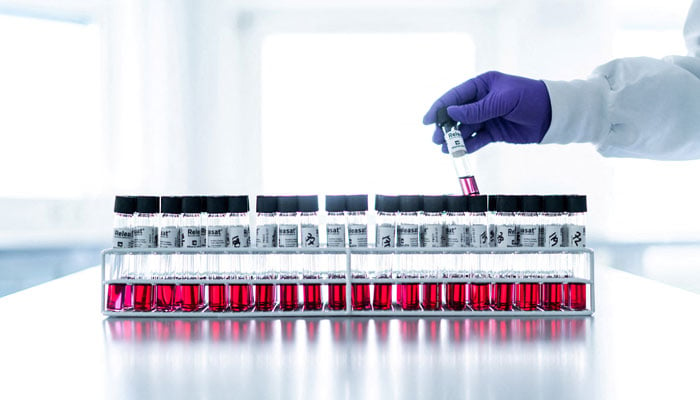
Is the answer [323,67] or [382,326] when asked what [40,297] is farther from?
[323,67]

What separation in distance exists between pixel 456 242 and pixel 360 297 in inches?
9.6

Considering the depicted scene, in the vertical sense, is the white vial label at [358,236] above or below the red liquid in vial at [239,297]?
above

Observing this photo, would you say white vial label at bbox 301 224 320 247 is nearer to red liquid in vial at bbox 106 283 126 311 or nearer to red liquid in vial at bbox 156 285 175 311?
red liquid in vial at bbox 156 285 175 311

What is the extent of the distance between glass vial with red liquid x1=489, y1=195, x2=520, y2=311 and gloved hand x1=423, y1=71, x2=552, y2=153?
0.28m

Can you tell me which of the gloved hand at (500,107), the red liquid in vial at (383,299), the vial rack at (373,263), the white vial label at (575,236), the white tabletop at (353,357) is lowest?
the white tabletop at (353,357)

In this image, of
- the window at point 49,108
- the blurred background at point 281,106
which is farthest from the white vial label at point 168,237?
the window at point 49,108

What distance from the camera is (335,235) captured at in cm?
135

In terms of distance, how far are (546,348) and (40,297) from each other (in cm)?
136

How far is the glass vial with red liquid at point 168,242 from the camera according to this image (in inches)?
52.9

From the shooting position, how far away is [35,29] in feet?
18.3

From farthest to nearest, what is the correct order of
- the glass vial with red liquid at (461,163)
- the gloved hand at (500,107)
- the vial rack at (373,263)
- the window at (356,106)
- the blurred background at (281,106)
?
the window at (356,106) < the blurred background at (281,106) < the gloved hand at (500,107) < the glass vial with red liquid at (461,163) < the vial rack at (373,263)

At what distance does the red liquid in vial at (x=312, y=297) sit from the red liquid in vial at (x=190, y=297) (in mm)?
237

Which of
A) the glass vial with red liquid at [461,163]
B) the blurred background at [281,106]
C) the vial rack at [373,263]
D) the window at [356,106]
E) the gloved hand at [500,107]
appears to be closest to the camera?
the vial rack at [373,263]

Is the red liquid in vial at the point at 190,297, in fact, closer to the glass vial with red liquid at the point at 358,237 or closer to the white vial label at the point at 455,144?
the glass vial with red liquid at the point at 358,237
